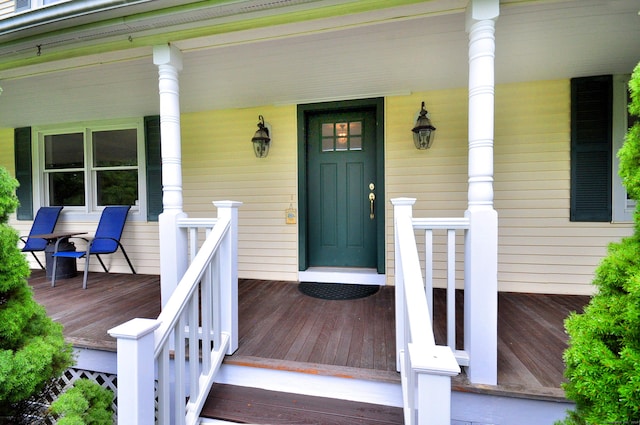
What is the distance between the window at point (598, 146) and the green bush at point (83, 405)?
13.5ft

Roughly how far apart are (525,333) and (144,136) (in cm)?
470

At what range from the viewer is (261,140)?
138 inches

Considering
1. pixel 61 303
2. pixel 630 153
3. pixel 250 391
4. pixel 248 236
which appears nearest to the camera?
pixel 630 153

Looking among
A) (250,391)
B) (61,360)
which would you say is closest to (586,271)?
(250,391)

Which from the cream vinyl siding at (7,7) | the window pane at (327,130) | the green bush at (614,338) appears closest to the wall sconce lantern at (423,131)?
the window pane at (327,130)

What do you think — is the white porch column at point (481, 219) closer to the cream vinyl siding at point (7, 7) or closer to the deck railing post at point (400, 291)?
the deck railing post at point (400, 291)

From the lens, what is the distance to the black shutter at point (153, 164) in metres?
3.82

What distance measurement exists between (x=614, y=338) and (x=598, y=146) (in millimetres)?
2794

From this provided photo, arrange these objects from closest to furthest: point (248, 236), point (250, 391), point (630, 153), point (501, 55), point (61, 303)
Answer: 1. point (630, 153)
2. point (250, 391)
3. point (501, 55)
4. point (61, 303)
5. point (248, 236)

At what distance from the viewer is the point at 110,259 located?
4.09 meters

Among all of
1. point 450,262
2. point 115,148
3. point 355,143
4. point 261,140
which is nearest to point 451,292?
point 450,262

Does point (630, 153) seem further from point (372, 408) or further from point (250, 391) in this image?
point (250, 391)

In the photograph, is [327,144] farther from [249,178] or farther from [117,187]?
[117,187]

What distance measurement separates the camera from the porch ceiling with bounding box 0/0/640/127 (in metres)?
2.07
